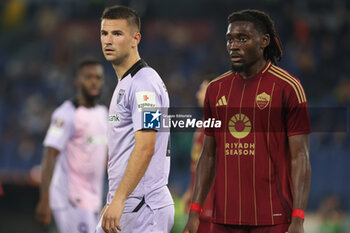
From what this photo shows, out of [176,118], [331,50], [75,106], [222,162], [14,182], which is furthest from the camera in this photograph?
[331,50]

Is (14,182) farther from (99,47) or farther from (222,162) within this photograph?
(99,47)

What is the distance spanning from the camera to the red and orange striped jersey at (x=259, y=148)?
367cm

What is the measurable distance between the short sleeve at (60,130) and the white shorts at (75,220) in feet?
2.22

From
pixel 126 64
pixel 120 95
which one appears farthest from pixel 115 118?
pixel 126 64

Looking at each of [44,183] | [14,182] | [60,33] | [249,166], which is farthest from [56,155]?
[60,33]

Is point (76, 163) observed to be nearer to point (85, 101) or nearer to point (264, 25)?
point (85, 101)

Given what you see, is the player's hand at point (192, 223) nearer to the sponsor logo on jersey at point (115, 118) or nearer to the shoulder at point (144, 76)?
the sponsor logo on jersey at point (115, 118)

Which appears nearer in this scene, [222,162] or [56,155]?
[222,162]

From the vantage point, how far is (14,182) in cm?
1030

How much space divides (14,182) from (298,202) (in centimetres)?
760

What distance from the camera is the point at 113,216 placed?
3729mm

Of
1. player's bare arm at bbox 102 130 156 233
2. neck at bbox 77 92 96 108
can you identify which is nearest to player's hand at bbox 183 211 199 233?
player's bare arm at bbox 102 130 156 233

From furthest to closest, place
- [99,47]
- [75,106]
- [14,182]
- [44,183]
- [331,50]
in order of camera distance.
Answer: [99,47]
[331,50]
[14,182]
[75,106]
[44,183]

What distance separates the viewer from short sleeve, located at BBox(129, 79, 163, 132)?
12.8 feet
